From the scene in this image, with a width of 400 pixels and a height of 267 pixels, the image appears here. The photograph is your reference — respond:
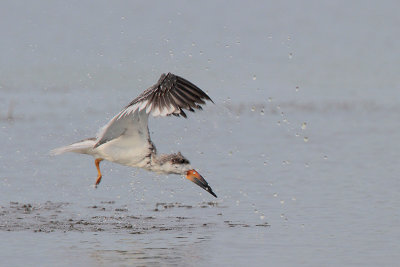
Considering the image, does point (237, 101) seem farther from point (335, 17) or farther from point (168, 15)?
point (335, 17)

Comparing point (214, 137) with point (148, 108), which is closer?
point (148, 108)

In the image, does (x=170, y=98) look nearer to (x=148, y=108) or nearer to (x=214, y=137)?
(x=148, y=108)

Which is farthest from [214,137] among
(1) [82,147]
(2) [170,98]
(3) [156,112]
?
(3) [156,112]

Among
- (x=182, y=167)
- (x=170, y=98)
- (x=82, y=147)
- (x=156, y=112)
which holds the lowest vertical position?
(x=182, y=167)

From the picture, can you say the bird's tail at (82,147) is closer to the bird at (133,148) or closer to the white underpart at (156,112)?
the bird at (133,148)

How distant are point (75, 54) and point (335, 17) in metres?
10.5

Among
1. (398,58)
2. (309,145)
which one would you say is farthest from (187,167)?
(398,58)

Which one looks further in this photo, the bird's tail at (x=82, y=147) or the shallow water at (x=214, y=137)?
the bird's tail at (x=82, y=147)

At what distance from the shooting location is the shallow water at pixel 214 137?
11625 mm

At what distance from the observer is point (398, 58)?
2706 centimetres

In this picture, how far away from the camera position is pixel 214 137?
18.7 metres

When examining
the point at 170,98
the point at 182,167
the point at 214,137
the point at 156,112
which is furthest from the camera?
the point at 214,137

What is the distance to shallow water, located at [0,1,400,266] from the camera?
38.1ft

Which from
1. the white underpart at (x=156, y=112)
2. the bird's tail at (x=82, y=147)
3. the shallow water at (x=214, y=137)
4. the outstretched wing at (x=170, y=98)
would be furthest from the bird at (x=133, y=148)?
the white underpart at (x=156, y=112)
